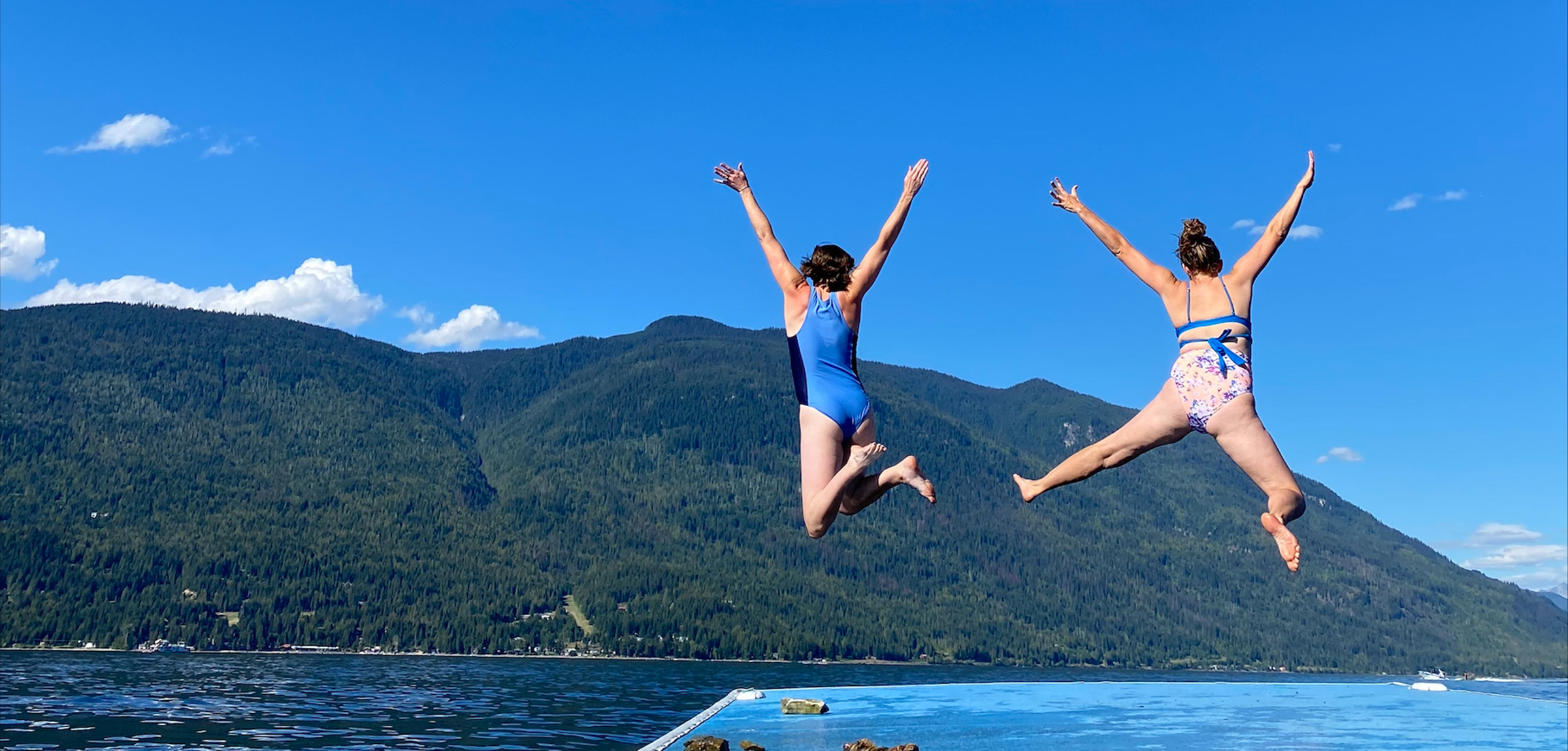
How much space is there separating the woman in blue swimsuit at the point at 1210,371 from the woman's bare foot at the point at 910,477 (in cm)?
98

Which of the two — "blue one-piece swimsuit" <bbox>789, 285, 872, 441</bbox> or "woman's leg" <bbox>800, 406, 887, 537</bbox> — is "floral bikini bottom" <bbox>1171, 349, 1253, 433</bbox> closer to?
"woman's leg" <bbox>800, 406, 887, 537</bbox>

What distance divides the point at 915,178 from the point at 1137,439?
3038 mm

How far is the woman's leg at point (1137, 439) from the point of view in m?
10.6

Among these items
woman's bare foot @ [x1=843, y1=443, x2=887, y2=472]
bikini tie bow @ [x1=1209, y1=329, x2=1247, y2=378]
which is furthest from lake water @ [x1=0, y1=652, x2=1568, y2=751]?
woman's bare foot @ [x1=843, y1=443, x2=887, y2=472]

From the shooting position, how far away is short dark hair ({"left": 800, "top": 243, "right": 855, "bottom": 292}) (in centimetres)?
1134

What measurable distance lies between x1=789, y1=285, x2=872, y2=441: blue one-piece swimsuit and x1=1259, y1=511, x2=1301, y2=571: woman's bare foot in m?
3.34

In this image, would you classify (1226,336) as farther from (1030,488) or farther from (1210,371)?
(1030,488)

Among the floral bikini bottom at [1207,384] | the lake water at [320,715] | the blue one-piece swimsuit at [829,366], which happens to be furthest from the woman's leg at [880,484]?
the lake water at [320,715]

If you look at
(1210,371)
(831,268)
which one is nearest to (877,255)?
(831,268)

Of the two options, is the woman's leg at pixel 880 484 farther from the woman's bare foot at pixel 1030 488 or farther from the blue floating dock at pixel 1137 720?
the blue floating dock at pixel 1137 720

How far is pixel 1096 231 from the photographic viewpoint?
1110 centimetres

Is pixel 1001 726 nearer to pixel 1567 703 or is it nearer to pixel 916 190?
pixel 1567 703

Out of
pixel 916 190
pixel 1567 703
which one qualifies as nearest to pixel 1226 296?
pixel 916 190

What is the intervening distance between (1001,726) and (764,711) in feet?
49.9
